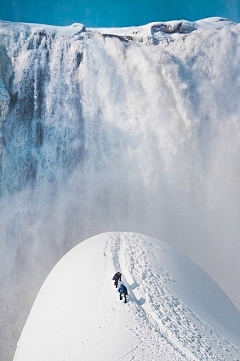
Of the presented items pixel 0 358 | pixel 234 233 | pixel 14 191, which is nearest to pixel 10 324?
pixel 0 358

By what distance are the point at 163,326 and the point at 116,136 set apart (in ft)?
32.0

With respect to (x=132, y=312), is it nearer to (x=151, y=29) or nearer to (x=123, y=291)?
(x=123, y=291)

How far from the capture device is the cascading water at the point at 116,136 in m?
13.7

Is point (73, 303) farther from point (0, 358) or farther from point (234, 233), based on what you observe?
point (234, 233)

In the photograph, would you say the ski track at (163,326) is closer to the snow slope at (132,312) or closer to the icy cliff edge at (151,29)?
the snow slope at (132,312)

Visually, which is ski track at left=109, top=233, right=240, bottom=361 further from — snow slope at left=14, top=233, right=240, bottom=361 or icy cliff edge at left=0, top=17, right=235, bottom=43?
icy cliff edge at left=0, top=17, right=235, bottom=43

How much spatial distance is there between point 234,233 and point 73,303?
8682 millimetres

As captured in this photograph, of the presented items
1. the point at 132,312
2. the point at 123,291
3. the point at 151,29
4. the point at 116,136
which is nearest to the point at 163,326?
the point at 132,312

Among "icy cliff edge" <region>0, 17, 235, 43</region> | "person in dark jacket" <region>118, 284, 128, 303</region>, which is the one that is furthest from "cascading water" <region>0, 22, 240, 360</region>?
"person in dark jacket" <region>118, 284, 128, 303</region>

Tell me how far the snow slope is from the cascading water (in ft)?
21.3

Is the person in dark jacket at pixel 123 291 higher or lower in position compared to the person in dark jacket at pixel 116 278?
lower

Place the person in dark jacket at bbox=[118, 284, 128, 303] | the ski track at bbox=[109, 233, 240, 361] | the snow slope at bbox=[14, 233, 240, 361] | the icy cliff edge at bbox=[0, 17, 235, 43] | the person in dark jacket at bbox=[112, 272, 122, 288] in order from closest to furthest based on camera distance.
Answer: the ski track at bbox=[109, 233, 240, 361]
the snow slope at bbox=[14, 233, 240, 361]
the person in dark jacket at bbox=[118, 284, 128, 303]
the person in dark jacket at bbox=[112, 272, 122, 288]
the icy cliff edge at bbox=[0, 17, 235, 43]

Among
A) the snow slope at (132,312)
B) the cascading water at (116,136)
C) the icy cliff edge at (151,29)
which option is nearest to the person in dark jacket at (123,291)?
the snow slope at (132,312)

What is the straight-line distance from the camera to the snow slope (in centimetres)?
484
